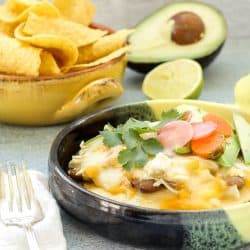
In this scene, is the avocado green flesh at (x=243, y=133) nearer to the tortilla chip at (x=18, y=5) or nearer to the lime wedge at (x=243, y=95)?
the lime wedge at (x=243, y=95)

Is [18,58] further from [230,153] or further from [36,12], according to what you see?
[230,153]

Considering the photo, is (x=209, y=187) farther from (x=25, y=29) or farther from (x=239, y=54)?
(x=239, y=54)

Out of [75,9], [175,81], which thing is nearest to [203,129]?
[175,81]

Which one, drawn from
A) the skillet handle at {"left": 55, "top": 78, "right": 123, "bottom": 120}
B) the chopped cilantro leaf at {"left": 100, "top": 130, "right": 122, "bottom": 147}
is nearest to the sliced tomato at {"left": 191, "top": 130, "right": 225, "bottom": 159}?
the chopped cilantro leaf at {"left": 100, "top": 130, "right": 122, "bottom": 147}

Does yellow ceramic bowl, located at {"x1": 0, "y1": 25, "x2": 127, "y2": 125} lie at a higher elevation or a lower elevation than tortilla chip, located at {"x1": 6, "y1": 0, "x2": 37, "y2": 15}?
lower

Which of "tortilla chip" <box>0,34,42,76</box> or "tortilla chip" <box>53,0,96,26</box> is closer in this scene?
"tortilla chip" <box>0,34,42,76</box>

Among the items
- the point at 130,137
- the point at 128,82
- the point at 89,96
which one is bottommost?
the point at 128,82

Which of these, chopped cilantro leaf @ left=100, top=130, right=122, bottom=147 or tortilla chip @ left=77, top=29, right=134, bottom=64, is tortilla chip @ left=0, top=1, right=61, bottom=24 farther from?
chopped cilantro leaf @ left=100, top=130, right=122, bottom=147

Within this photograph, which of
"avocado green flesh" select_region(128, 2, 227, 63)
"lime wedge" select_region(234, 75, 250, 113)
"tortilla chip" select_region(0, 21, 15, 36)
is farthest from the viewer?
"avocado green flesh" select_region(128, 2, 227, 63)
